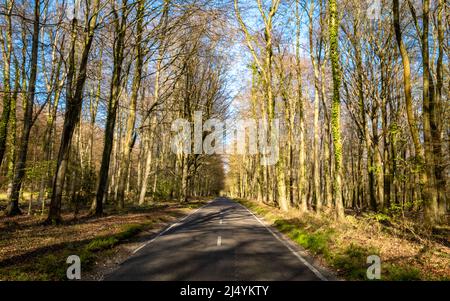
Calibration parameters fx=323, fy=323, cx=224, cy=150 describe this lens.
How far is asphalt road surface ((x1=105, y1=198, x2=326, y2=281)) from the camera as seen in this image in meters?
6.78

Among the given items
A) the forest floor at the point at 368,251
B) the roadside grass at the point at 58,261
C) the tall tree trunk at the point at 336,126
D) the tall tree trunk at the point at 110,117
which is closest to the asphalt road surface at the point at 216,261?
the forest floor at the point at 368,251

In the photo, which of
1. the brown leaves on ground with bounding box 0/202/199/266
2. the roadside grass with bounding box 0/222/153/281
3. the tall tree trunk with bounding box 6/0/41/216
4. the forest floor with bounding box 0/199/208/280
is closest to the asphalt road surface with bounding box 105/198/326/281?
the forest floor with bounding box 0/199/208/280

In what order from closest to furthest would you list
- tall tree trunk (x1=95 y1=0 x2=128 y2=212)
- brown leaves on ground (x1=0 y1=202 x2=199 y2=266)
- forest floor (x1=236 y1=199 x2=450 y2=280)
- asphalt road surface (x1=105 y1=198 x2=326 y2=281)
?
asphalt road surface (x1=105 y1=198 x2=326 y2=281), forest floor (x1=236 y1=199 x2=450 y2=280), brown leaves on ground (x1=0 y1=202 x2=199 y2=266), tall tree trunk (x1=95 y1=0 x2=128 y2=212)

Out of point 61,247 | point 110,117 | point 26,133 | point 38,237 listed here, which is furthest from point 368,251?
point 26,133

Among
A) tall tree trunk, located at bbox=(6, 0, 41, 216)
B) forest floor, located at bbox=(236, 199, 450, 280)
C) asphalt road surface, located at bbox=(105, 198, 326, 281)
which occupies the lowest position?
asphalt road surface, located at bbox=(105, 198, 326, 281)

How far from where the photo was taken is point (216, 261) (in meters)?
8.08

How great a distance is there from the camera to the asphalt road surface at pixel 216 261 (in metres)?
6.78

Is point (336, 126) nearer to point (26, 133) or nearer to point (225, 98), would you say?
point (26, 133)

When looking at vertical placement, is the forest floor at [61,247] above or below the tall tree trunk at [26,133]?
below

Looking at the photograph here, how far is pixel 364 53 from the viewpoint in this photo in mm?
25984

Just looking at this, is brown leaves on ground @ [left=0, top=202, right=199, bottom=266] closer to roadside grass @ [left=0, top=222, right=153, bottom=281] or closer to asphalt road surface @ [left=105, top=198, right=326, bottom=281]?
roadside grass @ [left=0, top=222, right=153, bottom=281]

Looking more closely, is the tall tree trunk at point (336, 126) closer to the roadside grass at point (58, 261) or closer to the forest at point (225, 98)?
the forest at point (225, 98)

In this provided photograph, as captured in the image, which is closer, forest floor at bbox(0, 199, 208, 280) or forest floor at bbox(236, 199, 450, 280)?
forest floor at bbox(0, 199, 208, 280)
